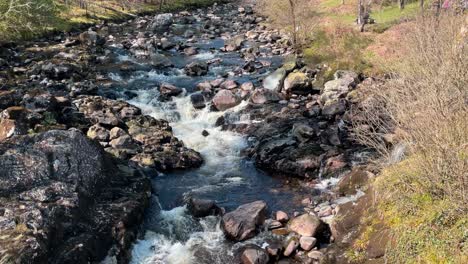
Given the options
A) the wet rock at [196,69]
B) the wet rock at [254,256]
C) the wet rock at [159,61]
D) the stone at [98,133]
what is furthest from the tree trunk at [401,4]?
the wet rock at [254,256]

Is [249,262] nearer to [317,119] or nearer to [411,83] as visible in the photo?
[411,83]

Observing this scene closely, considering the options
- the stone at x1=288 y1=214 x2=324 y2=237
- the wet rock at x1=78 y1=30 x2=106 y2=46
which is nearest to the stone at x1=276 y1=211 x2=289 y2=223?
the stone at x1=288 y1=214 x2=324 y2=237

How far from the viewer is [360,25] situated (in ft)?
161

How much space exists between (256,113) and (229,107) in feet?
8.57

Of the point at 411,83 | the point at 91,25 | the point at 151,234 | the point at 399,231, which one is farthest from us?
the point at 91,25

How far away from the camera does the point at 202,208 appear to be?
21500 millimetres

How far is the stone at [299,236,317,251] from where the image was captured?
1834 cm

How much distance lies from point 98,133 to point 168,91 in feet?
32.0

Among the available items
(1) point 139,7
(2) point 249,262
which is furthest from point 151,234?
(1) point 139,7

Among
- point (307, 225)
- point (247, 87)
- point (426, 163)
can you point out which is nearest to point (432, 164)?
point (426, 163)

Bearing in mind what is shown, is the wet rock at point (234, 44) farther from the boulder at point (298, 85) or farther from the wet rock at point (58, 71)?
the wet rock at point (58, 71)

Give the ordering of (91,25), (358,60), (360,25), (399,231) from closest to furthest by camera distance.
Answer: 1. (399,231)
2. (358,60)
3. (360,25)
4. (91,25)

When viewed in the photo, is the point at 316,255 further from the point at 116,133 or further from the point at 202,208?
the point at 116,133

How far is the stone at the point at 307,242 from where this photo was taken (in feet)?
60.2
